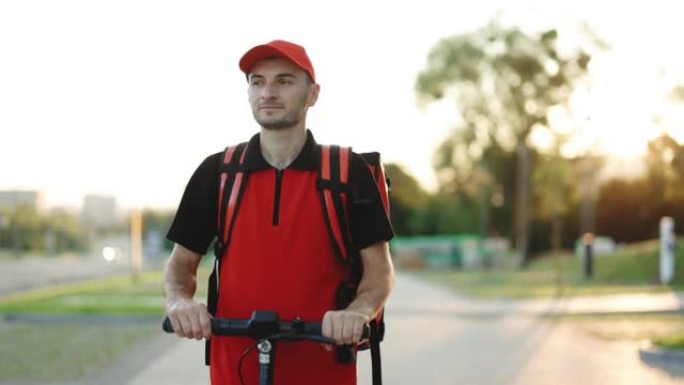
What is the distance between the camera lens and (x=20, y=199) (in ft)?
321

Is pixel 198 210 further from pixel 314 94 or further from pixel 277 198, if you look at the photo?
pixel 314 94

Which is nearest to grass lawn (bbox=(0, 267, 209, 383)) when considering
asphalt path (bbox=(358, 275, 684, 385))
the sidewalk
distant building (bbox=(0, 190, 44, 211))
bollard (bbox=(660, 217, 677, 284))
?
the sidewalk

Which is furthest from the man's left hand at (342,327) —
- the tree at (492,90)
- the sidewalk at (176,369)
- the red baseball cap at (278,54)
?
the tree at (492,90)

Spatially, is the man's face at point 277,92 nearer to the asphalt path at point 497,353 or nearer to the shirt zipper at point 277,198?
the shirt zipper at point 277,198

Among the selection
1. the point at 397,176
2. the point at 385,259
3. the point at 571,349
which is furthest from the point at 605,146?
the point at 397,176

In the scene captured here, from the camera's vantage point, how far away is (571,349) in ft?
50.0

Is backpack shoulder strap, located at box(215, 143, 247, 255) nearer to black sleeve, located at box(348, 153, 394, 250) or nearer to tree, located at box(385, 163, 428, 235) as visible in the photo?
black sleeve, located at box(348, 153, 394, 250)

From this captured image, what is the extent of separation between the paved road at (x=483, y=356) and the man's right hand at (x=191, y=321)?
8.34 meters

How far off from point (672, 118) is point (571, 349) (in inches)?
151

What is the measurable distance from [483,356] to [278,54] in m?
11.3

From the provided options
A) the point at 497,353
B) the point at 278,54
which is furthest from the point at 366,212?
the point at 497,353

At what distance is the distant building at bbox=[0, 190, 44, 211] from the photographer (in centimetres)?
9303

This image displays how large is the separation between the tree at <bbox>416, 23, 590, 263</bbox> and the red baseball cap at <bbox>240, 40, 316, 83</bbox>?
52.5m

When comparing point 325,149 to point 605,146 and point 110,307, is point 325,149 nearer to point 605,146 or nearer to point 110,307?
point 110,307
